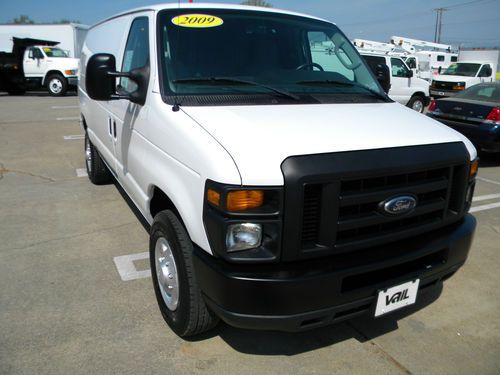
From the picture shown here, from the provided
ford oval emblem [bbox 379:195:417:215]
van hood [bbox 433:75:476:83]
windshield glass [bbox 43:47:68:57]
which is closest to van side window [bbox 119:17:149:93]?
ford oval emblem [bbox 379:195:417:215]

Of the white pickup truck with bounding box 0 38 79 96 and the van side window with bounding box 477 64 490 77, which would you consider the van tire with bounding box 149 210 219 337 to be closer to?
the white pickup truck with bounding box 0 38 79 96

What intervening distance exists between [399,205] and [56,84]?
19027 mm

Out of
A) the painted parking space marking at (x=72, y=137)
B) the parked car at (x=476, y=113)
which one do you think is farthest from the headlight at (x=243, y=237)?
the painted parking space marking at (x=72, y=137)

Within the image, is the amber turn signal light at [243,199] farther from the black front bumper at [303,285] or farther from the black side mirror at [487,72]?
the black side mirror at [487,72]

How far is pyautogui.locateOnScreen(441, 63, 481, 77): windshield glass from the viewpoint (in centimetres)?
1991

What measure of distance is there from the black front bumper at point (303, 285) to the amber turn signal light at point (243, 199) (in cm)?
31

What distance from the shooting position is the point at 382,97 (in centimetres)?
343

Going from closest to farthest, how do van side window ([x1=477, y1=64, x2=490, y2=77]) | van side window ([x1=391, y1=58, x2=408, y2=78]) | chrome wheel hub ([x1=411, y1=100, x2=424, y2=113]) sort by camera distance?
1. van side window ([x1=391, y1=58, x2=408, y2=78])
2. chrome wheel hub ([x1=411, y1=100, x2=424, y2=113])
3. van side window ([x1=477, y1=64, x2=490, y2=77])

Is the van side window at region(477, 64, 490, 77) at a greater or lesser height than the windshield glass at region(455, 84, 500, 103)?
lesser

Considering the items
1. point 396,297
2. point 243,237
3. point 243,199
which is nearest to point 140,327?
point 243,237

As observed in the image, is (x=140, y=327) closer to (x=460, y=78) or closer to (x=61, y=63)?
(x=61, y=63)

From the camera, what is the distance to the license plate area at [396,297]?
2.44m

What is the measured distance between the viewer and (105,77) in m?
2.92

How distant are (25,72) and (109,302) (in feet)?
58.2
